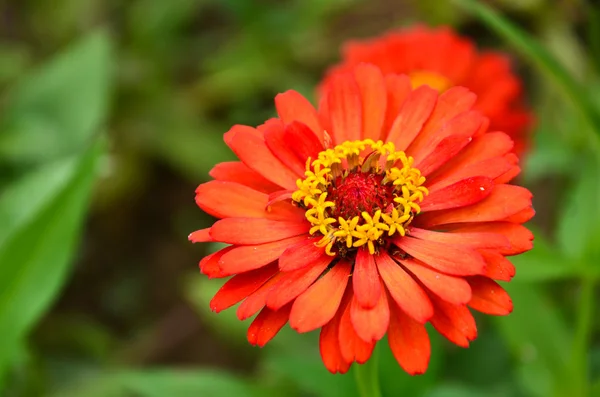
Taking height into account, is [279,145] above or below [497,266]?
above

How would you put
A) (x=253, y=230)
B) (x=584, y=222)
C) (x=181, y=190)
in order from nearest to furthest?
(x=253, y=230) → (x=584, y=222) → (x=181, y=190)

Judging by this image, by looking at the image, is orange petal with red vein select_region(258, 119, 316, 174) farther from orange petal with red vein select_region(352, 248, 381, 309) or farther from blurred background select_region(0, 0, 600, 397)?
blurred background select_region(0, 0, 600, 397)

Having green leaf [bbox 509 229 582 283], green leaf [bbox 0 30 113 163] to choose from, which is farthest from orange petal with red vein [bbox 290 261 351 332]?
green leaf [bbox 0 30 113 163]

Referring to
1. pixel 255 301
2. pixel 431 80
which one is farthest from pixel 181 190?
pixel 255 301

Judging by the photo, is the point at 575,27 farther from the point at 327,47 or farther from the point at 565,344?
the point at 565,344

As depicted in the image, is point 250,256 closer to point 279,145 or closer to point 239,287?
point 239,287

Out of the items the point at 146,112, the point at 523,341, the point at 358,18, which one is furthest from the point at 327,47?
the point at 523,341
